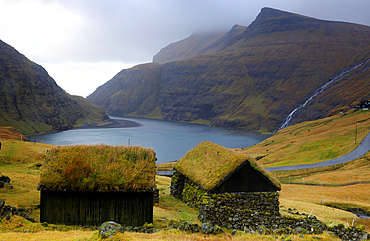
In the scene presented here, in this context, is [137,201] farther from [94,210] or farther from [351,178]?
[351,178]

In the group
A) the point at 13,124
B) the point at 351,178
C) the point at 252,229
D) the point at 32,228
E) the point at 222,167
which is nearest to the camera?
the point at 32,228

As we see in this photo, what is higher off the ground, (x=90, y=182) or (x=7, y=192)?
(x=90, y=182)

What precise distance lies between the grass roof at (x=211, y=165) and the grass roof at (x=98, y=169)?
5258 millimetres

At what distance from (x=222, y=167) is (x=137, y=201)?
8.02 meters

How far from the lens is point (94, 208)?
19500mm

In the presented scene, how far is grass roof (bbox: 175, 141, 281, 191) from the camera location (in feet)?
73.0

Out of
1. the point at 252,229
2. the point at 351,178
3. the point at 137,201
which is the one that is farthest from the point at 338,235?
the point at 351,178

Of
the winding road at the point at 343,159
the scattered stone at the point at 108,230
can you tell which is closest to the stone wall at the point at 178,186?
the scattered stone at the point at 108,230

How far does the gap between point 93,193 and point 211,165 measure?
11.0 metres

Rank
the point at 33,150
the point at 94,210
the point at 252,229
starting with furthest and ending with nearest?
the point at 33,150 → the point at 252,229 → the point at 94,210

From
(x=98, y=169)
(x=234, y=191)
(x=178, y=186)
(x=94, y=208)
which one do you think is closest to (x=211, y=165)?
(x=234, y=191)

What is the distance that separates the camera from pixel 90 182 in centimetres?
1958

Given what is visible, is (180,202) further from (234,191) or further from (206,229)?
(206,229)

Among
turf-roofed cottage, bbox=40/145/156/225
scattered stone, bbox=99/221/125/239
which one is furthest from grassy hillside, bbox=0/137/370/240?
turf-roofed cottage, bbox=40/145/156/225
